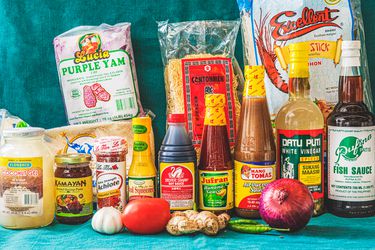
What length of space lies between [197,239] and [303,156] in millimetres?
341

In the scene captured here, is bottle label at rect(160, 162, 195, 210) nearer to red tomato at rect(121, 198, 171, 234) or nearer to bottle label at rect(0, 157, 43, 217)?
red tomato at rect(121, 198, 171, 234)

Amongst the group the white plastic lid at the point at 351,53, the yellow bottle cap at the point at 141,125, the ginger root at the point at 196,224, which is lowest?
the ginger root at the point at 196,224

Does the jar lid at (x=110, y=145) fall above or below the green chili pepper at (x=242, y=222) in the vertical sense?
above

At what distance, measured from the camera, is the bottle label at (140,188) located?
1.53m

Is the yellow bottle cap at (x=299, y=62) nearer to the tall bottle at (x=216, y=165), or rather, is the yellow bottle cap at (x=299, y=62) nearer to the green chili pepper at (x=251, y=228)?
the tall bottle at (x=216, y=165)

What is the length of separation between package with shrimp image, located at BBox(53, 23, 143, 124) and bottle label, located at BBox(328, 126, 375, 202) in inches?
22.8

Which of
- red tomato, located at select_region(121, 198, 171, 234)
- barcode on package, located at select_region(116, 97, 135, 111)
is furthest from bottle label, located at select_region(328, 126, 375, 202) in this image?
barcode on package, located at select_region(116, 97, 135, 111)

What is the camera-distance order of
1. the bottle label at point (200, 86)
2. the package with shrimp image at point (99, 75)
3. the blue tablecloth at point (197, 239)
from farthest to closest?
the package with shrimp image at point (99, 75)
the bottle label at point (200, 86)
the blue tablecloth at point (197, 239)

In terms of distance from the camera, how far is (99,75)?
5.89 ft

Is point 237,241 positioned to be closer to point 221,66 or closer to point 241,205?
point 241,205

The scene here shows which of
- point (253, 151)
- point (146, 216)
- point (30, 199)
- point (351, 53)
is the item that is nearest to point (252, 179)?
point (253, 151)

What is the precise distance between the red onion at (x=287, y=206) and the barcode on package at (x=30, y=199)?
0.52m

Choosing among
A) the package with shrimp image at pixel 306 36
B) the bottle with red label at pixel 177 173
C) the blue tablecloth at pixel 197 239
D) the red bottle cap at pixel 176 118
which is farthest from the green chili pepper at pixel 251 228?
the package with shrimp image at pixel 306 36

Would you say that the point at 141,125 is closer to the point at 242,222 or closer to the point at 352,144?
the point at 242,222
